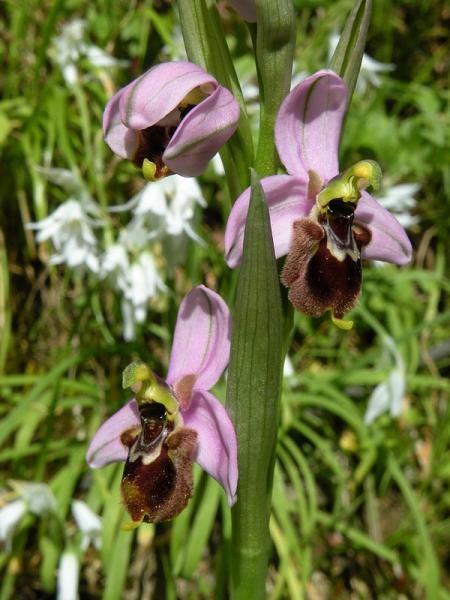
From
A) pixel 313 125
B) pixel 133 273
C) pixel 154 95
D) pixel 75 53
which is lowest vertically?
pixel 133 273

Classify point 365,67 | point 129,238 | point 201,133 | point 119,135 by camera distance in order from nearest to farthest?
point 201,133 → point 119,135 → point 129,238 → point 365,67

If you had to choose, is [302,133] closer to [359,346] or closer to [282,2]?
[282,2]

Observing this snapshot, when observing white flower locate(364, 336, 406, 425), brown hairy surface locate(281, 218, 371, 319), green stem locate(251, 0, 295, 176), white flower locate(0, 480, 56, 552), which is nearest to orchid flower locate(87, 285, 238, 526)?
brown hairy surface locate(281, 218, 371, 319)

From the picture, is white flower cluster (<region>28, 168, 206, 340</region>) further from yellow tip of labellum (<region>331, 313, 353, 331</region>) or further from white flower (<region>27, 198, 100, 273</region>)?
yellow tip of labellum (<region>331, 313, 353, 331</region>)

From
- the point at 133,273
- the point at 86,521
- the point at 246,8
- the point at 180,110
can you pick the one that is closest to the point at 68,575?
the point at 86,521

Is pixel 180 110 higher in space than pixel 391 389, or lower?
higher

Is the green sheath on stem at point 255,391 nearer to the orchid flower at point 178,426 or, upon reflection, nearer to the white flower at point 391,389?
the orchid flower at point 178,426

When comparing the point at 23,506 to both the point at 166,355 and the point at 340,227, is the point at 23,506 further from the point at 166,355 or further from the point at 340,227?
the point at 340,227
